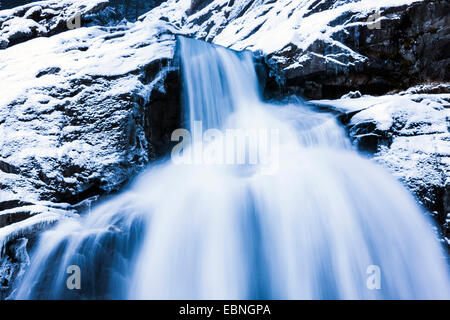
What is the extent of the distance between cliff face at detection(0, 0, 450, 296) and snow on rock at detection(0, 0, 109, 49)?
0.28ft

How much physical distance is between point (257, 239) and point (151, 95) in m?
4.42

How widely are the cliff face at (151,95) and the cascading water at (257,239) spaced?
0.47 meters

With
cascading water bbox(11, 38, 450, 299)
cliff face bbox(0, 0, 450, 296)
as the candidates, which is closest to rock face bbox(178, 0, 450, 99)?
cliff face bbox(0, 0, 450, 296)

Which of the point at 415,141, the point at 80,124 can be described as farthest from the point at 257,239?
the point at 80,124

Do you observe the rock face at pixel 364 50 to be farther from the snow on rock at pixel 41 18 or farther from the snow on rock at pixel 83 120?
the snow on rock at pixel 41 18

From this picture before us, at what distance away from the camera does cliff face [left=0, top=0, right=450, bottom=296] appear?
571 cm

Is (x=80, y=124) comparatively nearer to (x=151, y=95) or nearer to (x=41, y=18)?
(x=151, y=95)

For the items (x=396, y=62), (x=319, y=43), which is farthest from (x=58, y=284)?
(x=396, y=62)

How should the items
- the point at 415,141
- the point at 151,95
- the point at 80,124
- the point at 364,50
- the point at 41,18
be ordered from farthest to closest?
the point at 41,18, the point at 364,50, the point at 151,95, the point at 80,124, the point at 415,141

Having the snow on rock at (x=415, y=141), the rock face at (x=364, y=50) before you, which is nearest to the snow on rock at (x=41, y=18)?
the rock face at (x=364, y=50)

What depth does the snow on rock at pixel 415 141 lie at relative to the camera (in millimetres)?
5090

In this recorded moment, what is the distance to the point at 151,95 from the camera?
743cm

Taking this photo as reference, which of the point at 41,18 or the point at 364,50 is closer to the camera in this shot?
the point at 364,50

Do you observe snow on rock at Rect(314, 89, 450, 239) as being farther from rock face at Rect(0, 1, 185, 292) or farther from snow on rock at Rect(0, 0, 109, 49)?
snow on rock at Rect(0, 0, 109, 49)
